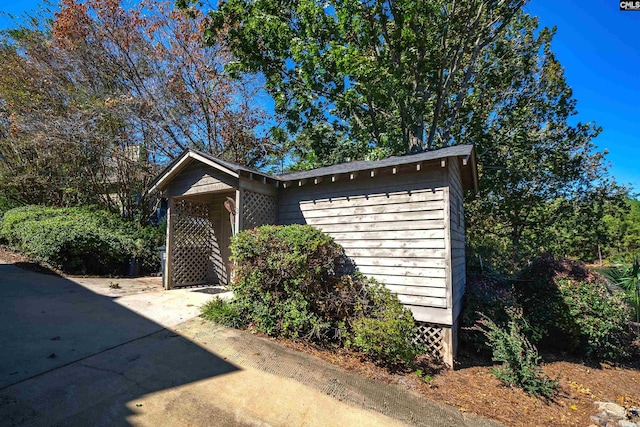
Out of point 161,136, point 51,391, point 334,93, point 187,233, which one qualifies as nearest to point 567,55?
point 334,93

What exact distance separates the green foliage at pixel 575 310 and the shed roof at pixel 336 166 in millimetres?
2700

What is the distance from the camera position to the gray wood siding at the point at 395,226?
5.14m

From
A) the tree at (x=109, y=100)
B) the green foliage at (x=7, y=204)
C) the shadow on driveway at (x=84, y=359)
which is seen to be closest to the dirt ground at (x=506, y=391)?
the shadow on driveway at (x=84, y=359)

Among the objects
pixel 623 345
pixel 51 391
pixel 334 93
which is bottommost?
pixel 623 345

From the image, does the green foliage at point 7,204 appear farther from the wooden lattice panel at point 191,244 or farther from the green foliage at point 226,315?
the green foliage at point 226,315

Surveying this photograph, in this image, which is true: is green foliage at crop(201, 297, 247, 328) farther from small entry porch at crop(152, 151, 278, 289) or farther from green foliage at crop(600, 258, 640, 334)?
green foliage at crop(600, 258, 640, 334)

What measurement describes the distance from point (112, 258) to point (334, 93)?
30.1 feet

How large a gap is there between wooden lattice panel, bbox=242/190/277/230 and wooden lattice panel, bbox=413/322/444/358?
3.77 meters

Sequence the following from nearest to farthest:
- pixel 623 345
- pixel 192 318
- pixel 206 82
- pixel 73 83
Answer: pixel 192 318
pixel 623 345
pixel 73 83
pixel 206 82

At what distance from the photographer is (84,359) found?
3.63 m

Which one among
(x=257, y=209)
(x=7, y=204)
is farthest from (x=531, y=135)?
(x=7, y=204)

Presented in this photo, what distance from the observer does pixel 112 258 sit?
916 cm

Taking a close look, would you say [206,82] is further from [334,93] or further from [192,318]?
[192,318]

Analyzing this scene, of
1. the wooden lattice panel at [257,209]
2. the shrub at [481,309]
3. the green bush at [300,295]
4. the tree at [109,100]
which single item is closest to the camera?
the green bush at [300,295]
